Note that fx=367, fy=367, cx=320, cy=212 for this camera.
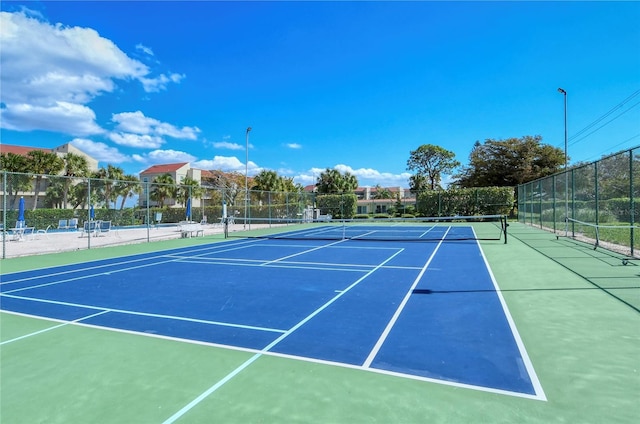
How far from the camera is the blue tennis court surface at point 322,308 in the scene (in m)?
3.84

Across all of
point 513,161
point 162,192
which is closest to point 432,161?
point 513,161

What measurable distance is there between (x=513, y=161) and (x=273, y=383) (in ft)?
158

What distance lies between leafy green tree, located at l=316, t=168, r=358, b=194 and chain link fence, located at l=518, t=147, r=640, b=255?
3579 centimetres

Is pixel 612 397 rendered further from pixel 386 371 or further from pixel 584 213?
pixel 584 213

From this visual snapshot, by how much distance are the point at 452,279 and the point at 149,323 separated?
582 centimetres

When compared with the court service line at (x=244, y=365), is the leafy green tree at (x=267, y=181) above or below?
above

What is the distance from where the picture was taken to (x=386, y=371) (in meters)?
3.54

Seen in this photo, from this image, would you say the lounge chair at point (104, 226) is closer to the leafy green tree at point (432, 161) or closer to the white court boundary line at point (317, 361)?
the white court boundary line at point (317, 361)

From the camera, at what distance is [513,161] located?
44.5 metres

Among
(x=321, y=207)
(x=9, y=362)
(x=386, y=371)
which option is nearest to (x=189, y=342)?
(x=9, y=362)

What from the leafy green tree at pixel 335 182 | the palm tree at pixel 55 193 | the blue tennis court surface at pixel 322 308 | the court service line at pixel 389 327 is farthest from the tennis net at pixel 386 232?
the leafy green tree at pixel 335 182

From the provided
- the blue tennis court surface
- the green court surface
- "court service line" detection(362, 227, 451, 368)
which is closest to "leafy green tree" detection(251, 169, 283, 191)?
the blue tennis court surface

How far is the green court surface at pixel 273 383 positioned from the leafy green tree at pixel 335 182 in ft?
157

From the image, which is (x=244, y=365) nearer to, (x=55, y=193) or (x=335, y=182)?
(x=55, y=193)
